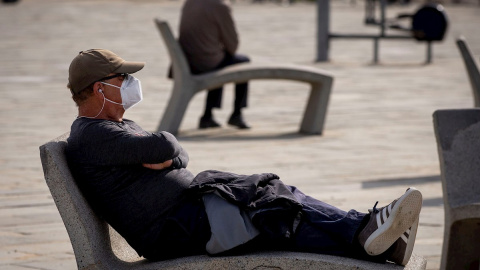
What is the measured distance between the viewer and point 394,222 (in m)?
4.05

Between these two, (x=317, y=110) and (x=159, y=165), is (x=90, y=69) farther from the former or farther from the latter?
(x=317, y=110)

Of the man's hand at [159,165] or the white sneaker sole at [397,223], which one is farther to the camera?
the man's hand at [159,165]

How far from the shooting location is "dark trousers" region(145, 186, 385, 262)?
420 cm

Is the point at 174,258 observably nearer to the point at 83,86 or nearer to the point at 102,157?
the point at 102,157

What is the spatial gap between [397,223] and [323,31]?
16.0m

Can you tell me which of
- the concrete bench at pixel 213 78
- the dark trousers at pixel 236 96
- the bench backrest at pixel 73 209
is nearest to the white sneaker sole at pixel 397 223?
the bench backrest at pixel 73 209

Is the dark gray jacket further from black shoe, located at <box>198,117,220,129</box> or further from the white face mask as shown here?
black shoe, located at <box>198,117,220,129</box>

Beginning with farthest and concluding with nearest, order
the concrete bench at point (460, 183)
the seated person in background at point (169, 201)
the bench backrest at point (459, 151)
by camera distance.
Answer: the bench backrest at point (459, 151)
the concrete bench at point (460, 183)
the seated person in background at point (169, 201)

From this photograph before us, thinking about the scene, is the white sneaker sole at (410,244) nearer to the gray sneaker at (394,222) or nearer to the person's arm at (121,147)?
the gray sneaker at (394,222)

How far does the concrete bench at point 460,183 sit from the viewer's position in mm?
4664

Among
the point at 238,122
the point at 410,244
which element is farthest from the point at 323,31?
the point at 410,244

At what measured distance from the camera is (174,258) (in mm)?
4301

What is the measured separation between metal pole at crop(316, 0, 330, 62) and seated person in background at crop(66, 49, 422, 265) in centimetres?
1528

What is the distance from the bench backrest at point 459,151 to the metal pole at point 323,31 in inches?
574
